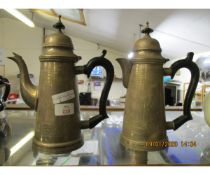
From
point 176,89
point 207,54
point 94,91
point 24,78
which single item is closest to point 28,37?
point 94,91

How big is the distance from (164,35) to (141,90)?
1751mm

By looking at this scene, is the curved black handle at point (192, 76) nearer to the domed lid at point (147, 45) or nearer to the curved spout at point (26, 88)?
the domed lid at point (147, 45)

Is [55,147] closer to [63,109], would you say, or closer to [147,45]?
[63,109]

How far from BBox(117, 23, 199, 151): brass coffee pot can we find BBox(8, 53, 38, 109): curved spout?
0.23 m

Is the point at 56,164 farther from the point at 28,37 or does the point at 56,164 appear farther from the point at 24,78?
the point at 28,37

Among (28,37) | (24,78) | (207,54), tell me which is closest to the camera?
(24,78)

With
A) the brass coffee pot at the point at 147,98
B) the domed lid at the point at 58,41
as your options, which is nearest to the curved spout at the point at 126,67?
the brass coffee pot at the point at 147,98

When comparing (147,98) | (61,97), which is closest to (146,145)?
(147,98)

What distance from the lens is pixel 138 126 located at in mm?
434

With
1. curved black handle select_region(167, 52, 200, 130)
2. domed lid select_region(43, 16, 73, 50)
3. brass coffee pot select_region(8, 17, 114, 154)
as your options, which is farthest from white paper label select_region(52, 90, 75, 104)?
curved black handle select_region(167, 52, 200, 130)

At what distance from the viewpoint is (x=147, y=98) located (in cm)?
43

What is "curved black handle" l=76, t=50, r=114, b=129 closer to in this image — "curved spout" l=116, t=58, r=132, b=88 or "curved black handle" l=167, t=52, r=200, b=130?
"curved spout" l=116, t=58, r=132, b=88

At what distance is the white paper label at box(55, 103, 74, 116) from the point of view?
1.39 feet
